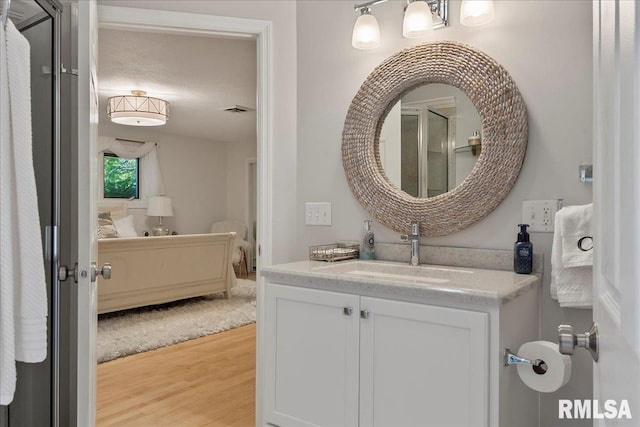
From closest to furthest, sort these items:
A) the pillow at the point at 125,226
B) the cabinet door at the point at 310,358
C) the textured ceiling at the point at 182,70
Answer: the cabinet door at the point at 310,358, the textured ceiling at the point at 182,70, the pillow at the point at 125,226

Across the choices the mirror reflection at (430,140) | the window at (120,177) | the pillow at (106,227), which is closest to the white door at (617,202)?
the mirror reflection at (430,140)

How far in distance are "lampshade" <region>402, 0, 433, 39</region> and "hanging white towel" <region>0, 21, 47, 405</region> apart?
4.81 feet

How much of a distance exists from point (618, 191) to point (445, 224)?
1.44 m

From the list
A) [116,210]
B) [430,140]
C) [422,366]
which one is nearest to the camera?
[422,366]

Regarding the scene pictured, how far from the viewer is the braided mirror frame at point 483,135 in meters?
1.84

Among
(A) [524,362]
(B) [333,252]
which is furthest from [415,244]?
(A) [524,362]

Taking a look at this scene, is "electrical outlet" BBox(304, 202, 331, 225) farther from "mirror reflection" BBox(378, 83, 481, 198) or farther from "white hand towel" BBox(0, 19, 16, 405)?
"white hand towel" BBox(0, 19, 16, 405)

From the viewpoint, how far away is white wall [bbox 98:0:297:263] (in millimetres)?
2420

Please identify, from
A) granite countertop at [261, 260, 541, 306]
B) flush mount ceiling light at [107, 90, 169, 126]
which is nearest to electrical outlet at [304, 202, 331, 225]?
granite countertop at [261, 260, 541, 306]

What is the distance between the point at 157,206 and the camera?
7332mm

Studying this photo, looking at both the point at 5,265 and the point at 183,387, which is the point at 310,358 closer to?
the point at 5,265

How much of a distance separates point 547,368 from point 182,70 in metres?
3.97

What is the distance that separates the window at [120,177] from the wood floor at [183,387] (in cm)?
417

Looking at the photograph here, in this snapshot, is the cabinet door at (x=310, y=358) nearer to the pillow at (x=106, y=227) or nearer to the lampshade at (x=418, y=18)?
the lampshade at (x=418, y=18)
